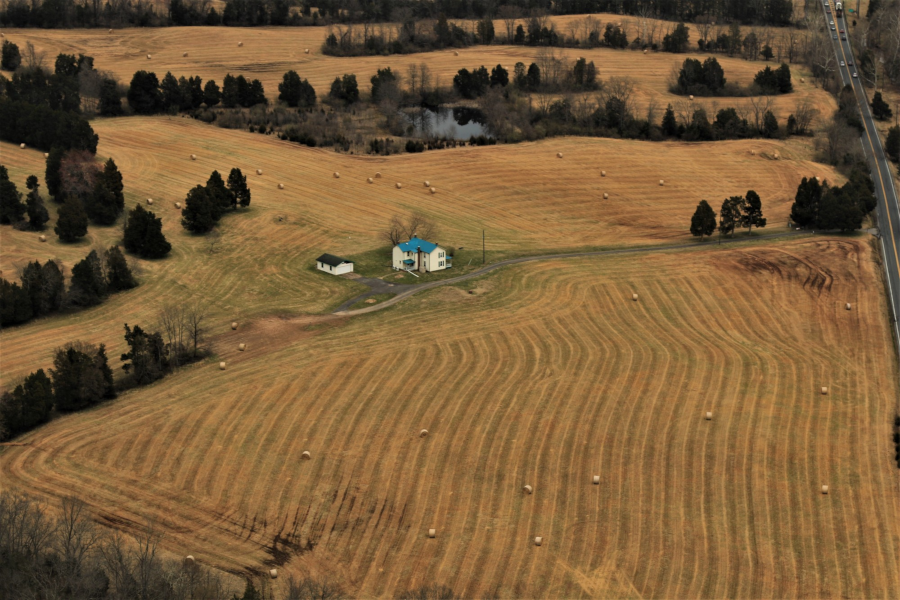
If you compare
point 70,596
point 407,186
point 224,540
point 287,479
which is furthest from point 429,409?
point 407,186

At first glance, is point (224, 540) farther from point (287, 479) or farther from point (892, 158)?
point (892, 158)

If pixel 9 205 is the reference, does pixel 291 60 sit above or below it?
above

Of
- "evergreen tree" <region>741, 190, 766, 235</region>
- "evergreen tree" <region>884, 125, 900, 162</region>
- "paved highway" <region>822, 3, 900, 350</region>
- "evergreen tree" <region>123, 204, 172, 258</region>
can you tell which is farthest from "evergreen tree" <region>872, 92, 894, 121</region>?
"evergreen tree" <region>123, 204, 172, 258</region>

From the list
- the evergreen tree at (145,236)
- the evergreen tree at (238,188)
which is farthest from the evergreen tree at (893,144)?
the evergreen tree at (145,236)

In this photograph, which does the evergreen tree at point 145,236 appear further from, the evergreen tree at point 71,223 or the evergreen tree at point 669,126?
the evergreen tree at point 669,126

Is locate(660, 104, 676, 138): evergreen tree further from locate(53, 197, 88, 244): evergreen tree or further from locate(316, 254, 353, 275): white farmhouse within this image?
locate(53, 197, 88, 244): evergreen tree

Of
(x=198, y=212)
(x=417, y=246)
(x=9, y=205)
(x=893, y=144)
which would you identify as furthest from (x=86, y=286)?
(x=893, y=144)

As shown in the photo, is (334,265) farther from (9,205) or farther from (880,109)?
(880,109)
